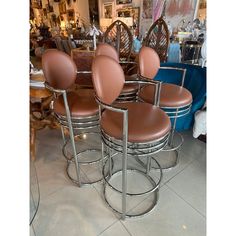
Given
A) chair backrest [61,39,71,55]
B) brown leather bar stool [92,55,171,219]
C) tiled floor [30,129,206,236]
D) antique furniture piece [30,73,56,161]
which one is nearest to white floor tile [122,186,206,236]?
tiled floor [30,129,206,236]

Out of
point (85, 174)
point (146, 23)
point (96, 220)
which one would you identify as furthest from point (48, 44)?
point (96, 220)

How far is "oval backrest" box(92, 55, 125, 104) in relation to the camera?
1.07 metres

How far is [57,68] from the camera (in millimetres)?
1382

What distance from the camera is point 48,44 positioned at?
7707mm

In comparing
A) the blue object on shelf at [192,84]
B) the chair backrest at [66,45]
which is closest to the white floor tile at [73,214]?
the blue object on shelf at [192,84]

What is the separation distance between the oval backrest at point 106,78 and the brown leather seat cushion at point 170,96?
1.42 feet

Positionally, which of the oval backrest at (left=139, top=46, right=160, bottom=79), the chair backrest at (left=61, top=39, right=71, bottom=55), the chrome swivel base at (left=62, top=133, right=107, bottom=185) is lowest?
the chrome swivel base at (left=62, top=133, right=107, bottom=185)

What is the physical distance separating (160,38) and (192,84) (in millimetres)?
1069

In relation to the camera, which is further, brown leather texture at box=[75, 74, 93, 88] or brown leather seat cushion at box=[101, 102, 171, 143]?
brown leather texture at box=[75, 74, 93, 88]

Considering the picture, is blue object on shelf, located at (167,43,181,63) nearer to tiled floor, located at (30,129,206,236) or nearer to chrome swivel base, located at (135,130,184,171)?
chrome swivel base, located at (135,130,184,171)

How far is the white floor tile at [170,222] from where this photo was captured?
4.20 feet

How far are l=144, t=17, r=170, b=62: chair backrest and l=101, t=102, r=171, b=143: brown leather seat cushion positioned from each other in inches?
68.3
